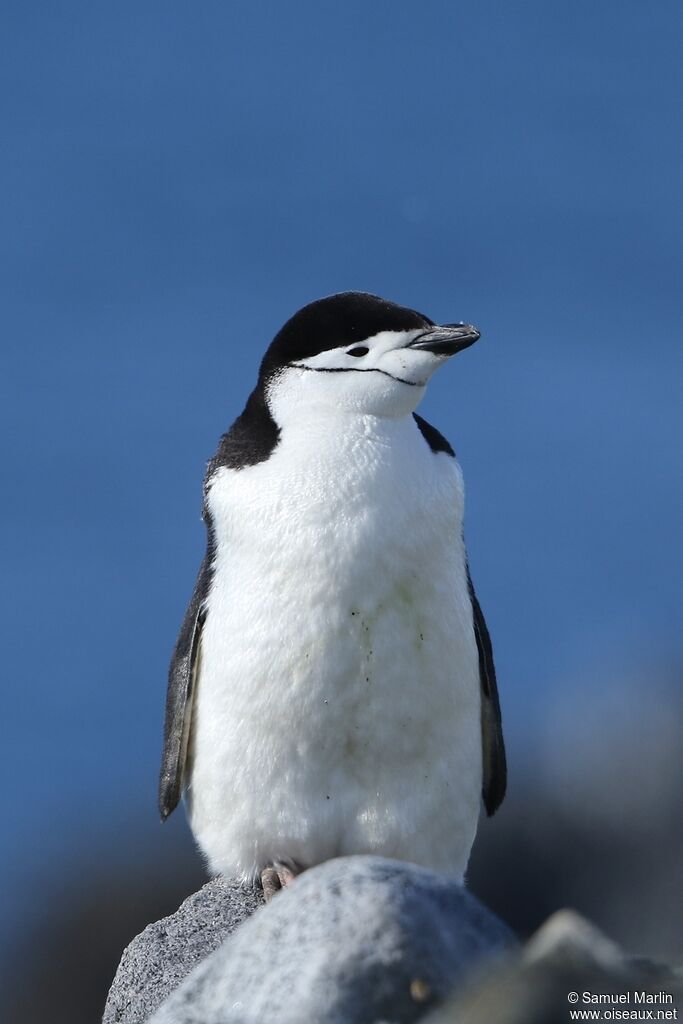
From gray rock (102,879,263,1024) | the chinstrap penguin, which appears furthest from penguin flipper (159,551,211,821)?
gray rock (102,879,263,1024)

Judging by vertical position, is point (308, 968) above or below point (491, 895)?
above

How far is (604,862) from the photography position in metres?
8.12

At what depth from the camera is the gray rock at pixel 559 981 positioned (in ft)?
13.0

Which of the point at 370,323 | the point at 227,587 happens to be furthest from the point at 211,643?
the point at 370,323

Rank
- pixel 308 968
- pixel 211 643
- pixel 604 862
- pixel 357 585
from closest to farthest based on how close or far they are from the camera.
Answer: pixel 308 968 < pixel 357 585 < pixel 211 643 < pixel 604 862

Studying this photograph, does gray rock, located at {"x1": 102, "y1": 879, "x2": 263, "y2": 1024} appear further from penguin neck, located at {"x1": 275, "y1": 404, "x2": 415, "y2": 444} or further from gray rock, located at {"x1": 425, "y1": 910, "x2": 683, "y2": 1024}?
gray rock, located at {"x1": 425, "y1": 910, "x2": 683, "y2": 1024}

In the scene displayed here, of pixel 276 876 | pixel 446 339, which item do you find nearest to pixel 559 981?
pixel 276 876

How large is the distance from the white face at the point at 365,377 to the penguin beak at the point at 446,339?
0.5 inches

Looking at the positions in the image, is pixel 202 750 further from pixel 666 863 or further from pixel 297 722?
pixel 666 863

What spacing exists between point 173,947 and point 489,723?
1.35 meters

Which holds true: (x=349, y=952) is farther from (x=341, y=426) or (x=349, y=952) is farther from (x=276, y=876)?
(x=341, y=426)

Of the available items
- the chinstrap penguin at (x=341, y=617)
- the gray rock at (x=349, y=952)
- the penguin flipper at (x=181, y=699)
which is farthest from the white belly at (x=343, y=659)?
the gray rock at (x=349, y=952)

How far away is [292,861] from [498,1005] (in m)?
2.28

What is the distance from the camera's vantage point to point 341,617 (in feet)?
19.6
